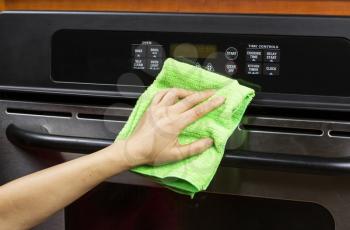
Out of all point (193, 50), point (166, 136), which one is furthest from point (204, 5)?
point (166, 136)

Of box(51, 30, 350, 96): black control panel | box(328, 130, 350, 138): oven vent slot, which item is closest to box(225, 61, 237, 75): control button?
box(51, 30, 350, 96): black control panel

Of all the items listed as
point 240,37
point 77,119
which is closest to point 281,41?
point 240,37

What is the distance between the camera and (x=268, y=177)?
1.77 ft

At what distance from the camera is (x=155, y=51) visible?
1.78 feet

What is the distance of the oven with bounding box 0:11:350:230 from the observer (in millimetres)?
505

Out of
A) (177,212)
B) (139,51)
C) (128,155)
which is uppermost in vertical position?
(139,51)

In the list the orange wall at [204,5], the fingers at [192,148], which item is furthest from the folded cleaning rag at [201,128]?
the orange wall at [204,5]

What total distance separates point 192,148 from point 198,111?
38 millimetres

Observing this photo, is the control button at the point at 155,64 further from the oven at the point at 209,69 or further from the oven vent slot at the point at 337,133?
the oven vent slot at the point at 337,133

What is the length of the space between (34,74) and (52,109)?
0.16ft

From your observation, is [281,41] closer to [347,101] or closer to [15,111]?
[347,101]

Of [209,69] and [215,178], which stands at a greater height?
[209,69]

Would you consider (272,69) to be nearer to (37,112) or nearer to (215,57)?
(215,57)

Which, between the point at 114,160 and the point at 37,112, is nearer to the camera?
the point at 114,160
